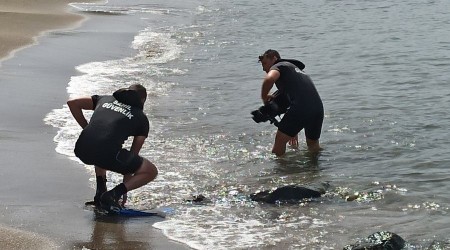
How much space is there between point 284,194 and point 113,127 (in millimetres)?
1840

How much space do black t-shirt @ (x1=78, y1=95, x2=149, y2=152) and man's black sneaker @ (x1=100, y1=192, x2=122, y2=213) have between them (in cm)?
41

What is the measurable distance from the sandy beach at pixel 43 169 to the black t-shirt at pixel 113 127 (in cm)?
64

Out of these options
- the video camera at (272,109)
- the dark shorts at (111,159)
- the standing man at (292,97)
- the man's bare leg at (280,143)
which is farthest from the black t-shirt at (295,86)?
the dark shorts at (111,159)

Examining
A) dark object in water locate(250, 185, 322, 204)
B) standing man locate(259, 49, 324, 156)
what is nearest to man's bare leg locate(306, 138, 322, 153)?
standing man locate(259, 49, 324, 156)

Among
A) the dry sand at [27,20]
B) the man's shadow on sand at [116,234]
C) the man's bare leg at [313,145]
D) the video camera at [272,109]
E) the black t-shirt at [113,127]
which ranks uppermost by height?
the black t-shirt at [113,127]

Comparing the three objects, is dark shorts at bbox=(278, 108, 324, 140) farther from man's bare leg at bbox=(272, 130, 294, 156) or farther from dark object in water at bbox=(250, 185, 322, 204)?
dark object in water at bbox=(250, 185, 322, 204)

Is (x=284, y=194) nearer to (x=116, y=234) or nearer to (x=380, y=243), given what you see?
(x=380, y=243)

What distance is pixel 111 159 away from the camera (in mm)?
7723

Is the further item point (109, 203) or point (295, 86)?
point (295, 86)

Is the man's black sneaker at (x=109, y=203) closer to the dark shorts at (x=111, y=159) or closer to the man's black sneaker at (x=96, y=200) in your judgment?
the man's black sneaker at (x=96, y=200)

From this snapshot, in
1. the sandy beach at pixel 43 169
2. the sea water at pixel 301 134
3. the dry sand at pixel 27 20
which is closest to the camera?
the sandy beach at pixel 43 169

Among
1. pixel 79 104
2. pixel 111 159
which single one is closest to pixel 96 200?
pixel 111 159

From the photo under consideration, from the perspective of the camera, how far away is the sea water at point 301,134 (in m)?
7.77

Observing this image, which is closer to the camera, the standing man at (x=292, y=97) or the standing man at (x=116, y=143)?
the standing man at (x=116, y=143)
